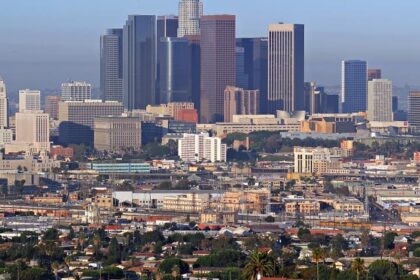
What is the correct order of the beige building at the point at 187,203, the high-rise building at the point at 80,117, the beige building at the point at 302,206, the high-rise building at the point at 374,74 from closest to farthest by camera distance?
the beige building at the point at 302,206 → the beige building at the point at 187,203 → the high-rise building at the point at 80,117 → the high-rise building at the point at 374,74

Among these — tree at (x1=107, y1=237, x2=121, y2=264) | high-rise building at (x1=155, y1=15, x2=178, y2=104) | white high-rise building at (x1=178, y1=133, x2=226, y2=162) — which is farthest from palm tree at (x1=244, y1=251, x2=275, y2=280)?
high-rise building at (x1=155, y1=15, x2=178, y2=104)

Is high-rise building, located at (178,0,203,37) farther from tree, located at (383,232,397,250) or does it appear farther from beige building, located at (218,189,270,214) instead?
tree, located at (383,232,397,250)

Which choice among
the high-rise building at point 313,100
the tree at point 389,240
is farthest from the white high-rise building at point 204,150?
the tree at point 389,240

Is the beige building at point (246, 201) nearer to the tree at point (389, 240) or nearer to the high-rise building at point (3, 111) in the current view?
the tree at point (389, 240)

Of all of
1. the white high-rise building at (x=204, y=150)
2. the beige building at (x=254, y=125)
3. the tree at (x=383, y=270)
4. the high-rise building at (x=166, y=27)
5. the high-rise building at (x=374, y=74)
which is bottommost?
the tree at (x=383, y=270)

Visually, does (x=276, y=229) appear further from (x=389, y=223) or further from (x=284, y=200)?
(x=284, y=200)

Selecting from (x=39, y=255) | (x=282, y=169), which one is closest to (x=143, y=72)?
(x=282, y=169)

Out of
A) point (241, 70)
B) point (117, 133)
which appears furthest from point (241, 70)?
point (117, 133)
